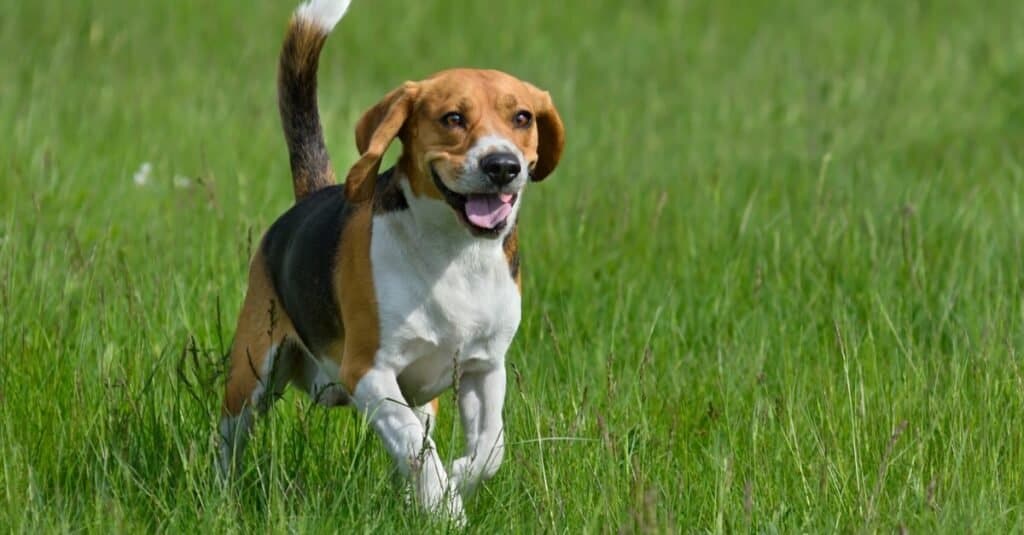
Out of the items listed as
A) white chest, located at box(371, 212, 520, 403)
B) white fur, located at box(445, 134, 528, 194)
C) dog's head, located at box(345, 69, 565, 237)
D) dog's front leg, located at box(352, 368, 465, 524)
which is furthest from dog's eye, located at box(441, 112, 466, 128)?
dog's front leg, located at box(352, 368, 465, 524)

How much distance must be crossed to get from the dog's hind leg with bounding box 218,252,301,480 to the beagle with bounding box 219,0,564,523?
0.06ft

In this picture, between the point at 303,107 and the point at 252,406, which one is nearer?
the point at 252,406

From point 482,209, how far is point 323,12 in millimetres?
1203

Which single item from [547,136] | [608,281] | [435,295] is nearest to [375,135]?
[435,295]

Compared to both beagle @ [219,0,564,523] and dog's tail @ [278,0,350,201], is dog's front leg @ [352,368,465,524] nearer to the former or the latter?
beagle @ [219,0,564,523]

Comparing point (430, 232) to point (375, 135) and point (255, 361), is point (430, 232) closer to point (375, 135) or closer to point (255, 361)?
point (375, 135)

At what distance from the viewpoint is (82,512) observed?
13.8 feet

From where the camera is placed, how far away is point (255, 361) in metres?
5.07

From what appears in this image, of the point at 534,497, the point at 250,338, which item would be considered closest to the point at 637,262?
the point at 250,338

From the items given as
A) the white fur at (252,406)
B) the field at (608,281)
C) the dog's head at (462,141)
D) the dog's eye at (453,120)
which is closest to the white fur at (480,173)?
the dog's head at (462,141)

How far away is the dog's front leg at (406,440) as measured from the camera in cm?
420

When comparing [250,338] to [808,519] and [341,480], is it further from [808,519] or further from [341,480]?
[808,519]

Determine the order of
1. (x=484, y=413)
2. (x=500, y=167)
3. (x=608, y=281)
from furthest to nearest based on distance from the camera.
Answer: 1. (x=608, y=281)
2. (x=484, y=413)
3. (x=500, y=167)

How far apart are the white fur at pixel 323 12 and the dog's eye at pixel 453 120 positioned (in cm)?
91
